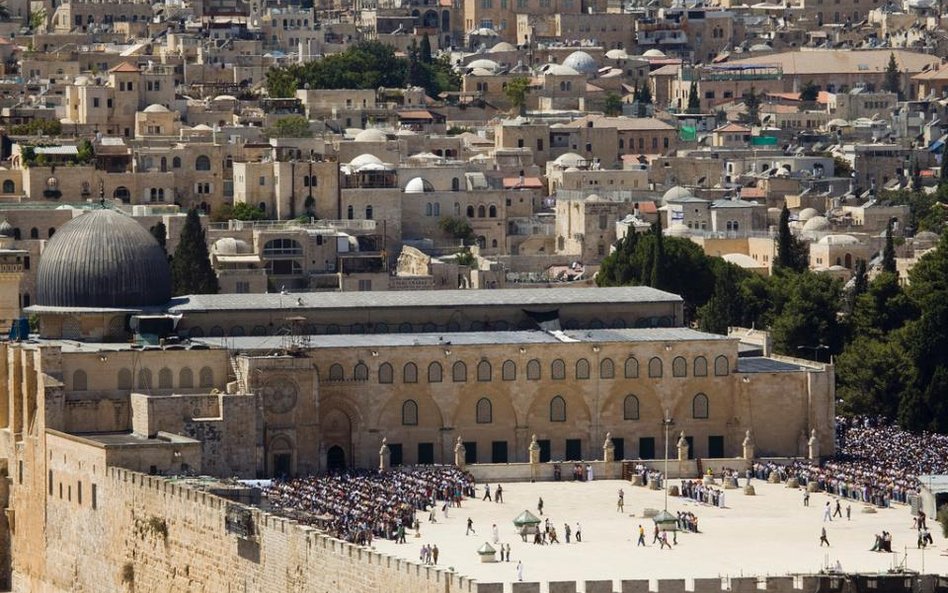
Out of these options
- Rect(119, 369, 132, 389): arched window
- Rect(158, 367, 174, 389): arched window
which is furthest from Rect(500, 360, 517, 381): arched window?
Rect(119, 369, 132, 389): arched window

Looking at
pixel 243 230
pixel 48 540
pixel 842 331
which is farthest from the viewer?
pixel 243 230

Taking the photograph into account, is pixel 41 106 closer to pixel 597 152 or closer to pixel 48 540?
pixel 597 152

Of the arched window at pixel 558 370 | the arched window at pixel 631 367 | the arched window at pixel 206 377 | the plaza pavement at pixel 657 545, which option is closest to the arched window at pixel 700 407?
the arched window at pixel 631 367

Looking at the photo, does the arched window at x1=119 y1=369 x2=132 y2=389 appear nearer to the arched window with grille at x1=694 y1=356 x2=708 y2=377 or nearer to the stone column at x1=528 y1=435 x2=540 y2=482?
the stone column at x1=528 y1=435 x2=540 y2=482

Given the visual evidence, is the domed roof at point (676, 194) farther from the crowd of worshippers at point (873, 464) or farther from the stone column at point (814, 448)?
the stone column at point (814, 448)

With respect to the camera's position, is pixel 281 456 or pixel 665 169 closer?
pixel 281 456

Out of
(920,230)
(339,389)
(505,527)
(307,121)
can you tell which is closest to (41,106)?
(307,121)

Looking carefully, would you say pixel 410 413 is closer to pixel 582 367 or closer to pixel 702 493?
pixel 582 367
